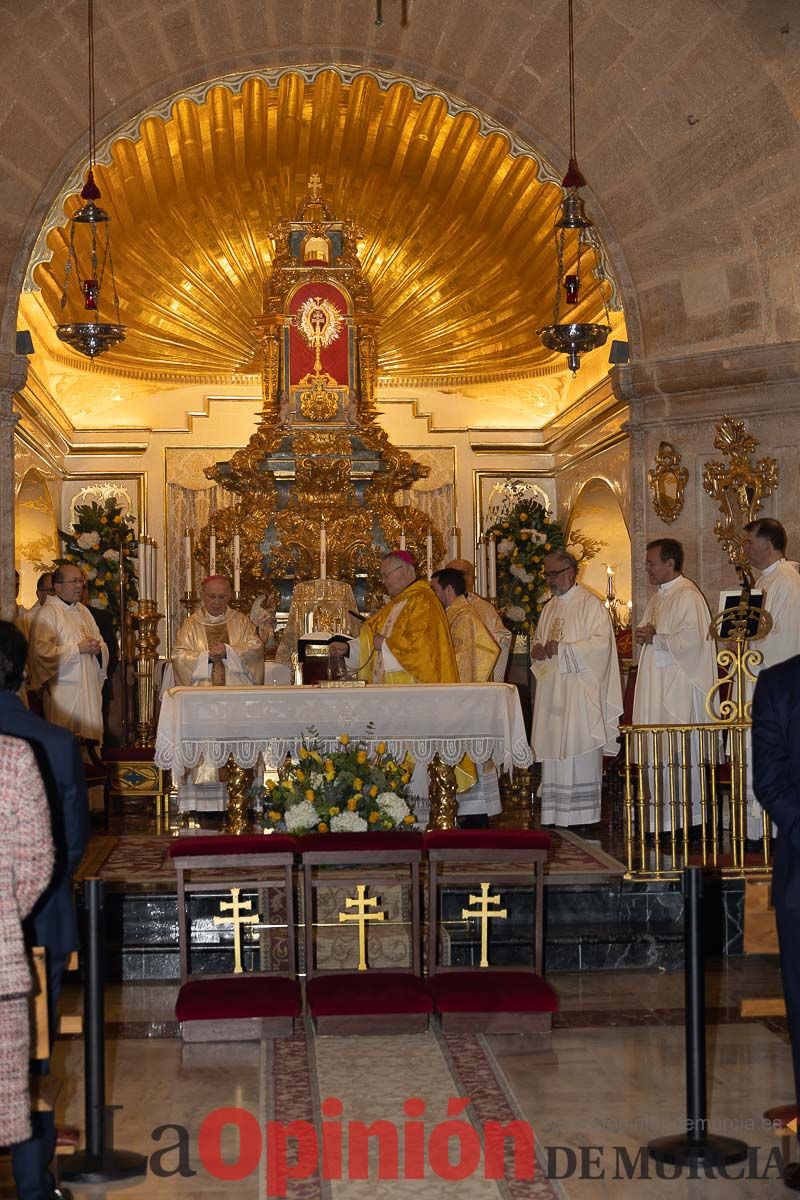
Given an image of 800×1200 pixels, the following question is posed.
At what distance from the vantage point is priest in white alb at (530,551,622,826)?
33.8ft

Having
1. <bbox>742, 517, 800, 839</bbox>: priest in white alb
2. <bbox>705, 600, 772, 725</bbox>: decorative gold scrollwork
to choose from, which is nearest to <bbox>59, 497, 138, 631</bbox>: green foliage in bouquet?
<bbox>742, 517, 800, 839</bbox>: priest in white alb

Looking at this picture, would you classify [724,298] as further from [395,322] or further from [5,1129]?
[5,1129]

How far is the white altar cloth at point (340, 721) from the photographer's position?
9094 mm

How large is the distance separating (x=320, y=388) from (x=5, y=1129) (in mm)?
11299

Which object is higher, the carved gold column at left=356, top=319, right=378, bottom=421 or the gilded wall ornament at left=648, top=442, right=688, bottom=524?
the carved gold column at left=356, top=319, right=378, bottom=421

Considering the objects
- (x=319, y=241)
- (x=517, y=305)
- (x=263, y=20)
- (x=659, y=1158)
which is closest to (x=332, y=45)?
(x=263, y=20)

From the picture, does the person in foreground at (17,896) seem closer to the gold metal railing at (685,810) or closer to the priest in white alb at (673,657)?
the gold metal railing at (685,810)

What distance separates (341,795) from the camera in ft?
27.7

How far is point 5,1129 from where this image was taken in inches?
151

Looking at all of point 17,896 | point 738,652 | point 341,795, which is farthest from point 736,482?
point 17,896

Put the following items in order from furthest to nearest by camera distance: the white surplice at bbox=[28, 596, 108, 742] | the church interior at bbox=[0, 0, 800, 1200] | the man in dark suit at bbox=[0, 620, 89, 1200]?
1. the white surplice at bbox=[28, 596, 108, 742]
2. the church interior at bbox=[0, 0, 800, 1200]
3. the man in dark suit at bbox=[0, 620, 89, 1200]

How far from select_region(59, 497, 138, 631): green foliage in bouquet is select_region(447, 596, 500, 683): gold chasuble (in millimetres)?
4526

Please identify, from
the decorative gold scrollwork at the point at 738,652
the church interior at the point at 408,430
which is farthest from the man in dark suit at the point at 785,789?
the decorative gold scrollwork at the point at 738,652

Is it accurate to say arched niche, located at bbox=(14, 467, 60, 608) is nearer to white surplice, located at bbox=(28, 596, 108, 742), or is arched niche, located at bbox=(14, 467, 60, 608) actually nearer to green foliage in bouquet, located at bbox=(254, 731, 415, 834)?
white surplice, located at bbox=(28, 596, 108, 742)
